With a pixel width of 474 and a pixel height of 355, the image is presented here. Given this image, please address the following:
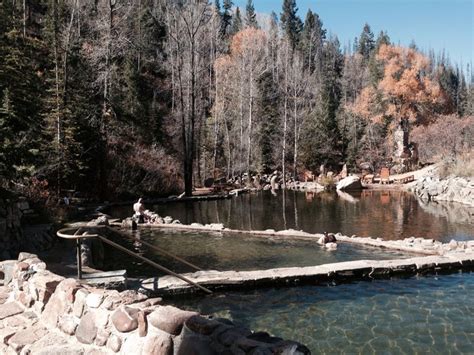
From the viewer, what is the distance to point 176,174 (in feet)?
89.4

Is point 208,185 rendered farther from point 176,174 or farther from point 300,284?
point 300,284

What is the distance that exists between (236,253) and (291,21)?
184 ft

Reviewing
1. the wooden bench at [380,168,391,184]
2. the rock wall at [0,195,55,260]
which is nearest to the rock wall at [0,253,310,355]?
the rock wall at [0,195,55,260]

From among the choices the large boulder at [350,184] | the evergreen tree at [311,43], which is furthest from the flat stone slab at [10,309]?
the evergreen tree at [311,43]

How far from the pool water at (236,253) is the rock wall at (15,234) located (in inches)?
62.9

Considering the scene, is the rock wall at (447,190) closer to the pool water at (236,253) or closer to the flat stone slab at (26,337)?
the pool water at (236,253)

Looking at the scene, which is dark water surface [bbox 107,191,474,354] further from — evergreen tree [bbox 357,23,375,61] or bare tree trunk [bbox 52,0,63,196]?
evergreen tree [bbox 357,23,375,61]

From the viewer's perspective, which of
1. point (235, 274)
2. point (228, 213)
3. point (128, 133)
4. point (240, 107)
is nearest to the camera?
point (235, 274)

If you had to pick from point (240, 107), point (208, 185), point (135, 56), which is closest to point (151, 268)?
point (208, 185)

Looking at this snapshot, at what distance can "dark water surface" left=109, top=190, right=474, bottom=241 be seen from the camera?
1552cm

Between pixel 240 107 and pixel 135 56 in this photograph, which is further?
pixel 135 56

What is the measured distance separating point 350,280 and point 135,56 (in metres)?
35.3

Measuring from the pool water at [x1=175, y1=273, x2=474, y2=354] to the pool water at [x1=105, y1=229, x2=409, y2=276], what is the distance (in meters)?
1.88

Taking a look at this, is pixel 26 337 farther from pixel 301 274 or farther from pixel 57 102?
pixel 57 102
